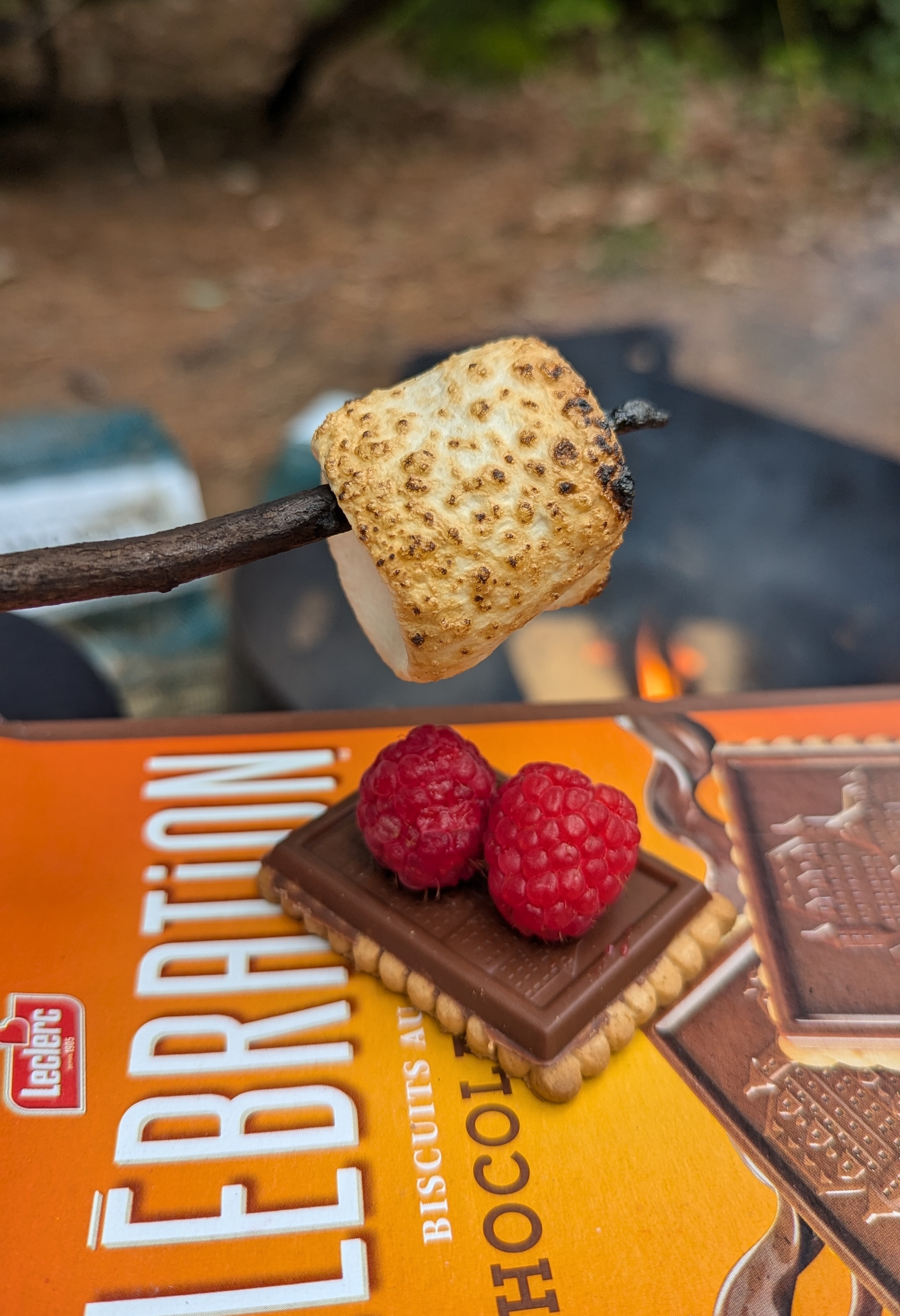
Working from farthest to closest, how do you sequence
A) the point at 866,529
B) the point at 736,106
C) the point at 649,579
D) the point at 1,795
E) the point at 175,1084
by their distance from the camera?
the point at 736,106 < the point at 649,579 < the point at 866,529 < the point at 1,795 < the point at 175,1084

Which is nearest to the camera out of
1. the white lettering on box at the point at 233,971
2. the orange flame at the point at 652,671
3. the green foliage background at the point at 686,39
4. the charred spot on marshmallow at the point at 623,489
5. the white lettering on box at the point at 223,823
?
the charred spot on marshmallow at the point at 623,489

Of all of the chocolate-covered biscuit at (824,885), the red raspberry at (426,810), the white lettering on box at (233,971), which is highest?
the red raspberry at (426,810)

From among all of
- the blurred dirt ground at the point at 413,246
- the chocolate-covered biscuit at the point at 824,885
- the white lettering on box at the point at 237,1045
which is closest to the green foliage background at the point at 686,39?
the blurred dirt ground at the point at 413,246

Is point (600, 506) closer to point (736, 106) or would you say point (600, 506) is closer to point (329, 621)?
point (329, 621)

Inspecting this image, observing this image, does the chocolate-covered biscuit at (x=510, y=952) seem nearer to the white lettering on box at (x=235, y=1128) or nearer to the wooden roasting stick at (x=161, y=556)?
the white lettering on box at (x=235, y=1128)

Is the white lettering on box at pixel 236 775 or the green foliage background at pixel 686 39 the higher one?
the green foliage background at pixel 686 39

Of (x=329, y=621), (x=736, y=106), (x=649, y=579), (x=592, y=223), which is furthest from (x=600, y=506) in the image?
(x=736, y=106)
